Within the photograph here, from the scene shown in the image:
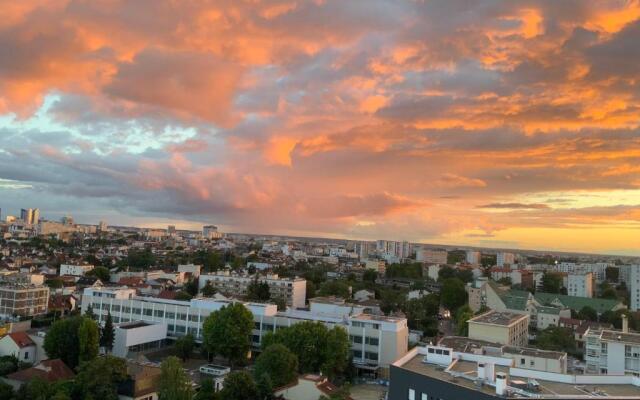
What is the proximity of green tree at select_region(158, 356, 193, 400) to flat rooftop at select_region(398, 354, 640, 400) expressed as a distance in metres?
4.74

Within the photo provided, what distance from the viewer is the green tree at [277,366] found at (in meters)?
12.9

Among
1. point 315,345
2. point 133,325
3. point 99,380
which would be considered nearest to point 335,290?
point 133,325

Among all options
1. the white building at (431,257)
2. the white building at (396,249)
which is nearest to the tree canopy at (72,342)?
the white building at (431,257)

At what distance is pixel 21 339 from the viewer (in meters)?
15.5

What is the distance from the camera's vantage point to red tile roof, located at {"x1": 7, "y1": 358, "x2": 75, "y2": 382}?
12.5m

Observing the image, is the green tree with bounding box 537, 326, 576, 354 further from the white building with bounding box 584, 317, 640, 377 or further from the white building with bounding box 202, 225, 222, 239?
the white building with bounding box 202, 225, 222, 239

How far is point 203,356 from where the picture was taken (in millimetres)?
18188

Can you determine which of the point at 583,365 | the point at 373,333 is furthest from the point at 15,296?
the point at 583,365

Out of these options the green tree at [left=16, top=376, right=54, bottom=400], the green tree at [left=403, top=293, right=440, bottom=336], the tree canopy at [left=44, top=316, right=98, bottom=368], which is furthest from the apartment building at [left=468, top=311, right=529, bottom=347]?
the green tree at [left=16, top=376, right=54, bottom=400]

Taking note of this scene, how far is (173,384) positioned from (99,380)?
5.16 feet

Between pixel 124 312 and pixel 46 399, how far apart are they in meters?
10.6

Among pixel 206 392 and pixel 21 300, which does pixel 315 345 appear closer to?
pixel 206 392

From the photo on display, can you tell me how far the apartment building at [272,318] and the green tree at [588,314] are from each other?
14158mm

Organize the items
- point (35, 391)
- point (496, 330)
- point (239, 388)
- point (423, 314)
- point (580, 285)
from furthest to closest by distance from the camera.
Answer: point (580, 285)
point (423, 314)
point (496, 330)
point (239, 388)
point (35, 391)
